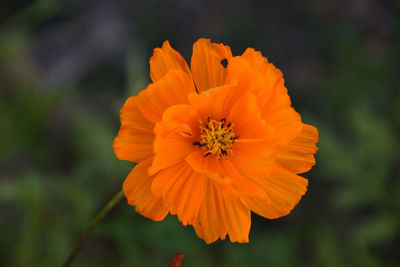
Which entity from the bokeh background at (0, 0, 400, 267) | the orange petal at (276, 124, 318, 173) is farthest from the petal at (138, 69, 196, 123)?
the bokeh background at (0, 0, 400, 267)

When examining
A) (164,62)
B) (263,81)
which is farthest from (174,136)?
(263,81)

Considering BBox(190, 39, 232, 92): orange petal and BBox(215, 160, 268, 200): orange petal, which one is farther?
BBox(190, 39, 232, 92): orange petal

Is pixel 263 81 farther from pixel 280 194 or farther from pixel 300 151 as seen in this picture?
pixel 280 194

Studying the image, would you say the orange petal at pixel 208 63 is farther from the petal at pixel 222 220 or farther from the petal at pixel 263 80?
the petal at pixel 222 220

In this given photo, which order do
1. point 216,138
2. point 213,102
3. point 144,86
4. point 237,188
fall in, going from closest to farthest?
point 237,188 < point 213,102 < point 216,138 < point 144,86

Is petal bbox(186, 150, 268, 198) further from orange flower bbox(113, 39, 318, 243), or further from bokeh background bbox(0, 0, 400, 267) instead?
bokeh background bbox(0, 0, 400, 267)

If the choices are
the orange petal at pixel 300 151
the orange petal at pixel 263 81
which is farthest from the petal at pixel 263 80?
the orange petal at pixel 300 151
